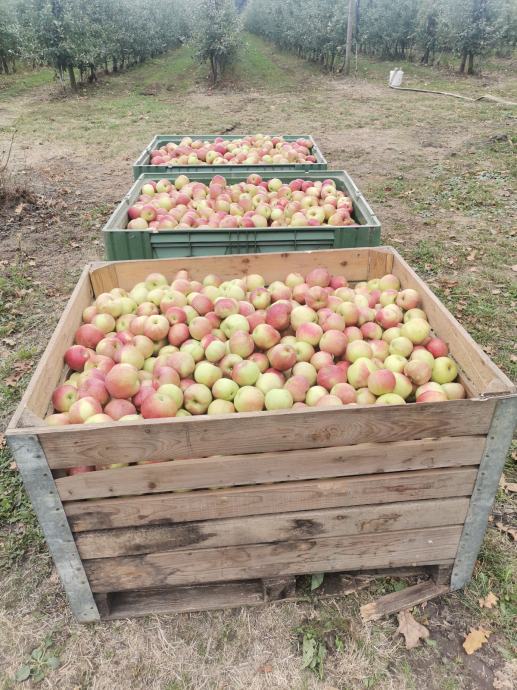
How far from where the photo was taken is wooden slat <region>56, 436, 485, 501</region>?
2.06 meters

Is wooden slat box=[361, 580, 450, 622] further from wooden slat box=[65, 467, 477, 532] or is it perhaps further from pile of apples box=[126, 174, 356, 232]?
pile of apples box=[126, 174, 356, 232]

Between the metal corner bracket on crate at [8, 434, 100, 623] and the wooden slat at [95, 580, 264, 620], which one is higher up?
the metal corner bracket on crate at [8, 434, 100, 623]

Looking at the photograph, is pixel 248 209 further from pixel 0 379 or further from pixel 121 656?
pixel 121 656

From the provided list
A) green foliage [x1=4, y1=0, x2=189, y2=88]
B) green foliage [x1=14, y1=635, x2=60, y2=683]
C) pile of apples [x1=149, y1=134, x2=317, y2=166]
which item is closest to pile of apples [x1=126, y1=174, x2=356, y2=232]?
pile of apples [x1=149, y1=134, x2=317, y2=166]

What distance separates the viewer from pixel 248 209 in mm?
4754

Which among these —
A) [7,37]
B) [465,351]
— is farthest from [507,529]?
[7,37]

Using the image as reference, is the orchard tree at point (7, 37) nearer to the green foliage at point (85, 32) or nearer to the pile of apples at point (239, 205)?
the green foliage at point (85, 32)

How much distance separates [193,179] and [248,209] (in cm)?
98

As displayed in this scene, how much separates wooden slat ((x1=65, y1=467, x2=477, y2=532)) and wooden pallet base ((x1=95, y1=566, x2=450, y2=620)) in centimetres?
56

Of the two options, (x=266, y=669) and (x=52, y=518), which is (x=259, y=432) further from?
(x=266, y=669)

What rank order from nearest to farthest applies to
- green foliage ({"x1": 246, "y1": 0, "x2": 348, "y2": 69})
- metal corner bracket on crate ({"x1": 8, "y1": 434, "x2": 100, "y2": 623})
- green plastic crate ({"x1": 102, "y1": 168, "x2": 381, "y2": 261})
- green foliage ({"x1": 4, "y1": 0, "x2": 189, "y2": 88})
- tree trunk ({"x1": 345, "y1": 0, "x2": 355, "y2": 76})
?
metal corner bracket on crate ({"x1": 8, "y1": 434, "x2": 100, "y2": 623}), green plastic crate ({"x1": 102, "y1": 168, "x2": 381, "y2": 261}), green foliage ({"x1": 4, "y1": 0, "x2": 189, "y2": 88}), tree trunk ({"x1": 345, "y1": 0, "x2": 355, "y2": 76}), green foliage ({"x1": 246, "y1": 0, "x2": 348, "y2": 69})

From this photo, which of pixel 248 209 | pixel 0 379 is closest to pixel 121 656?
pixel 0 379

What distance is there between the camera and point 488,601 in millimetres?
2656

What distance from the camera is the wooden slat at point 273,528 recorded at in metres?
2.24
